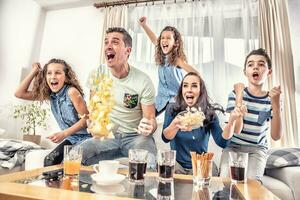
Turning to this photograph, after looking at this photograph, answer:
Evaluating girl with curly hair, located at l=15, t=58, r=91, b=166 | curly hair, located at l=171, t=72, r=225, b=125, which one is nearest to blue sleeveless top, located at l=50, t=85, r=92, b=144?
girl with curly hair, located at l=15, t=58, r=91, b=166

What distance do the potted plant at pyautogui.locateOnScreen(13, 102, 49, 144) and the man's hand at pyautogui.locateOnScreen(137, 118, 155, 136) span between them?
0.80 meters

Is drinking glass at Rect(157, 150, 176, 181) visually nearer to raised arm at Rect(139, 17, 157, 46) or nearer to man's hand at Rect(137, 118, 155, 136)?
man's hand at Rect(137, 118, 155, 136)

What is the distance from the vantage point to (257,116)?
1.88m

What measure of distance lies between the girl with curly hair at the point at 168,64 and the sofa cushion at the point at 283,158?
30.7 inches

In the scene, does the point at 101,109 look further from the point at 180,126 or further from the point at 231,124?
the point at 231,124

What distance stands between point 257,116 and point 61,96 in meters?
1.44

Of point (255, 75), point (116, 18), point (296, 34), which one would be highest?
point (116, 18)

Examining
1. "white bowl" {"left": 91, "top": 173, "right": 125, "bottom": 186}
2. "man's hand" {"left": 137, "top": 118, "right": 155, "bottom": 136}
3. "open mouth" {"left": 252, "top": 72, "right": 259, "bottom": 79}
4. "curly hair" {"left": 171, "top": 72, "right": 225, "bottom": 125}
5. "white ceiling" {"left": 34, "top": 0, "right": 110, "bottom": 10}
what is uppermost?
"white ceiling" {"left": 34, "top": 0, "right": 110, "bottom": 10}

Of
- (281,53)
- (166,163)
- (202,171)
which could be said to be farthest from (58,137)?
(281,53)

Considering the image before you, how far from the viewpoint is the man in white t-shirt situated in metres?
2.00

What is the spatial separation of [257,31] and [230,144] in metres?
0.89

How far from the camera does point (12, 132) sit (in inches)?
91.1

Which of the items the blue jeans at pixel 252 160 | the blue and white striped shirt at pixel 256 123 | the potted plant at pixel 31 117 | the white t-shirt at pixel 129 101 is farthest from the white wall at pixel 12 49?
the blue and white striped shirt at pixel 256 123

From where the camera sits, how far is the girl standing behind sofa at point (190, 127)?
1.91m
